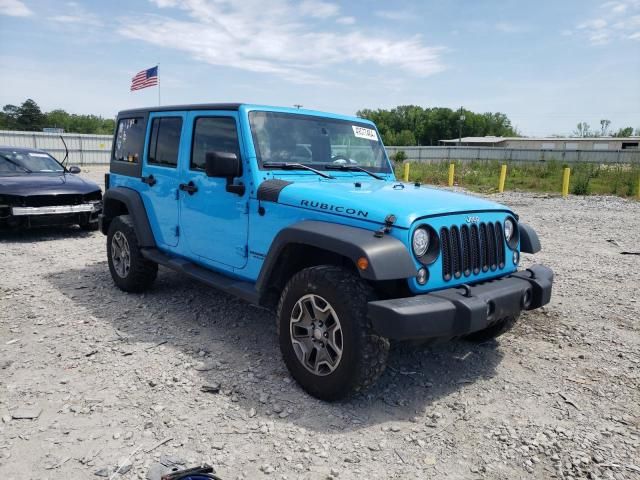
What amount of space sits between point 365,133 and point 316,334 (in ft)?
7.48

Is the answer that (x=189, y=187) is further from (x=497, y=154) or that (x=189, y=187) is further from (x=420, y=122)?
(x=420, y=122)

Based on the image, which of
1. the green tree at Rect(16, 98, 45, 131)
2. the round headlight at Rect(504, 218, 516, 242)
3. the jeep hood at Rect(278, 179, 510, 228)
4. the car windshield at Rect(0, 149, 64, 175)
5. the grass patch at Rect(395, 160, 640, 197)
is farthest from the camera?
the green tree at Rect(16, 98, 45, 131)

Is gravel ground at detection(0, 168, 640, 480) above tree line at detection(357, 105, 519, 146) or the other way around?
the other way around

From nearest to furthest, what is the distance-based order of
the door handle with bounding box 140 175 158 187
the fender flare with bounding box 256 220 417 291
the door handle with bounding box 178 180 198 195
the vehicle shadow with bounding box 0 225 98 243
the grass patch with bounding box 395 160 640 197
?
the fender flare with bounding box 256 220 417 291, the door handle with bounding box 178 180 198 195, the door handle with bounding box 140 175 158 187, the vehicle shadow with bounding box 0 225 98 243, the grass patch with bounding box 395 160 640 197

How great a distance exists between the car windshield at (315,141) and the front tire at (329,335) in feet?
3.89

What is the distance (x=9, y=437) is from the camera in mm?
A: 2814

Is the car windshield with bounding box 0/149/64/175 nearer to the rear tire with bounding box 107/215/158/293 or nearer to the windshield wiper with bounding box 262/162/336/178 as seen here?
the rear tire with bounding box 107/215/158/293

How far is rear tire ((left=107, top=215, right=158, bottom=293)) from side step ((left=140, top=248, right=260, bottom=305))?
156mm

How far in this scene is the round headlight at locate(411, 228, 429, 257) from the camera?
9.91 ft

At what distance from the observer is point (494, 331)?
407 centimetres

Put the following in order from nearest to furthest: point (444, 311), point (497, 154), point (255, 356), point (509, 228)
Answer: point (444, 311), point (509, 228), point (255, 356), point (497, 154)

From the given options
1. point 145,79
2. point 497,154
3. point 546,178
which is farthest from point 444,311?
point 497,154

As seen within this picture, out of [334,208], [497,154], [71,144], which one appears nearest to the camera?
[334,208]

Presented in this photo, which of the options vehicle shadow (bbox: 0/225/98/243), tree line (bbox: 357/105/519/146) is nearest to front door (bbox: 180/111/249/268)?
vehicle shadow (bbox: 0/225/98/243)
